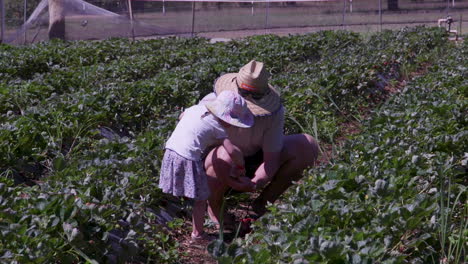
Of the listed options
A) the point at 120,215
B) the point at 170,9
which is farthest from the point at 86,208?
the point at 170,9

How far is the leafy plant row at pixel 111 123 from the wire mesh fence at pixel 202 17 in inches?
251

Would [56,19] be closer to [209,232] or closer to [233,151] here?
[209,232]

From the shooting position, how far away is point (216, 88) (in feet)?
16.4

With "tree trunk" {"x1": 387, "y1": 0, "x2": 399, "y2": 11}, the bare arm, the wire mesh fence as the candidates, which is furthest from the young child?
"tree trunk" {"x1": 387, "y1": 0, "x2": 399, "y2": 11}

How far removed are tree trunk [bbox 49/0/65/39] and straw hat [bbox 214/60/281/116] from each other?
15.5 meters

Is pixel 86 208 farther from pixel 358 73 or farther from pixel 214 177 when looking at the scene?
pixel 358 73

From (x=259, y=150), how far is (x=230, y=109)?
848 mm

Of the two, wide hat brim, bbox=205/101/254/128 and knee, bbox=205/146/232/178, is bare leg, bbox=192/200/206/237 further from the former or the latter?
wide hat brim, bbox=205/101/254/128

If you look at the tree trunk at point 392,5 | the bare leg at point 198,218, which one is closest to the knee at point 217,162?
the bare leg at point 198,218

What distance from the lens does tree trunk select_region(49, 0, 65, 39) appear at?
19.6 meters

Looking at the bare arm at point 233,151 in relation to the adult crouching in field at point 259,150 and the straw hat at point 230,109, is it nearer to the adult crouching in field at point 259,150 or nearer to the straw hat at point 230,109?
the adult crouching in field at point 259,150

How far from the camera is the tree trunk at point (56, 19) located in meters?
19.6

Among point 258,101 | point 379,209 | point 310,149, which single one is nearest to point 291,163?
point 310,149

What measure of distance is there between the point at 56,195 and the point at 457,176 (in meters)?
2.42
